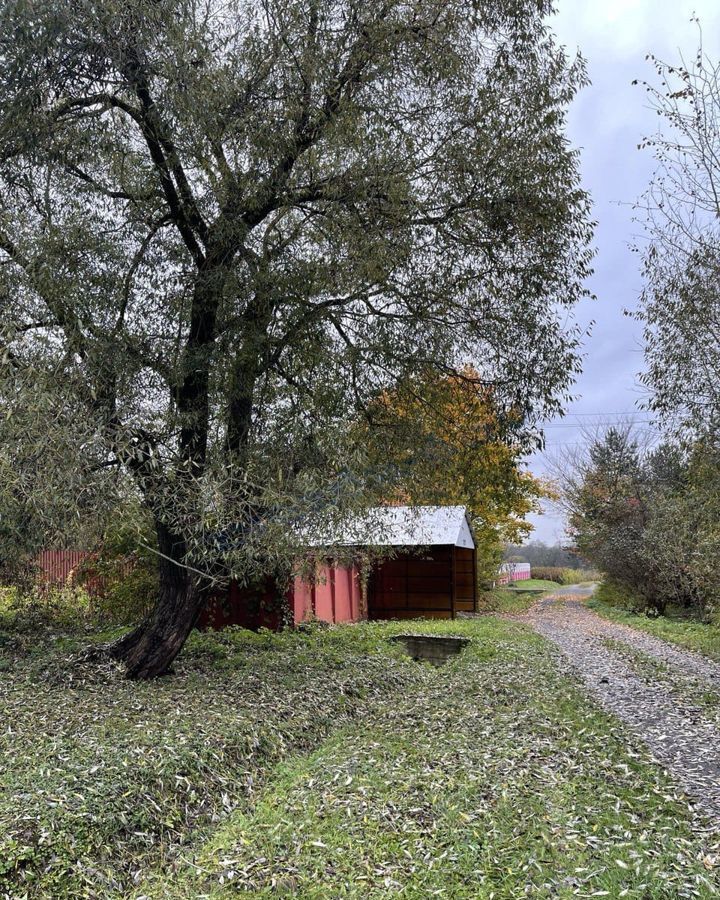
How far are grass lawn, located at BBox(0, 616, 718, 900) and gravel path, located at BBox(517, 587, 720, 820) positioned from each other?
0.30 m

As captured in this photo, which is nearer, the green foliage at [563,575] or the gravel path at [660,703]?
the gravel path at [660,703]

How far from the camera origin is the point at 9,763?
17.4 ft

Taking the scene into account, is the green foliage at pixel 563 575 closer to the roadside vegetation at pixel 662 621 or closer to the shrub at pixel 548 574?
the shrub at pixel 548 574

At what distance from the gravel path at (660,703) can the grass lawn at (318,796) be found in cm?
30

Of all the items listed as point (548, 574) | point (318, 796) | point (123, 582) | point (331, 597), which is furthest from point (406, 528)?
point (548, 574)

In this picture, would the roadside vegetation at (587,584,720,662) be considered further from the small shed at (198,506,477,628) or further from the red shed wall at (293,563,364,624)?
the red shed wall at (293,563,364,624)

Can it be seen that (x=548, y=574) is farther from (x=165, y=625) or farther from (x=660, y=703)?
(x=165, y=625)

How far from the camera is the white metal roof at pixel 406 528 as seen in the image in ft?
28.8

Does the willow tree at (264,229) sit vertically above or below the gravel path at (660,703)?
above

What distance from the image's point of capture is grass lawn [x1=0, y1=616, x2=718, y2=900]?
4.08 meters

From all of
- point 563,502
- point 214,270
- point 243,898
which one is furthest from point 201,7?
point 563,502

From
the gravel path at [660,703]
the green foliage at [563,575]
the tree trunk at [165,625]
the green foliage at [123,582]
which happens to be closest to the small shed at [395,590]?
the green foliage at [123,582]

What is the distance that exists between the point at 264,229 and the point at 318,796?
21.2ft

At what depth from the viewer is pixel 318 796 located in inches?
208
